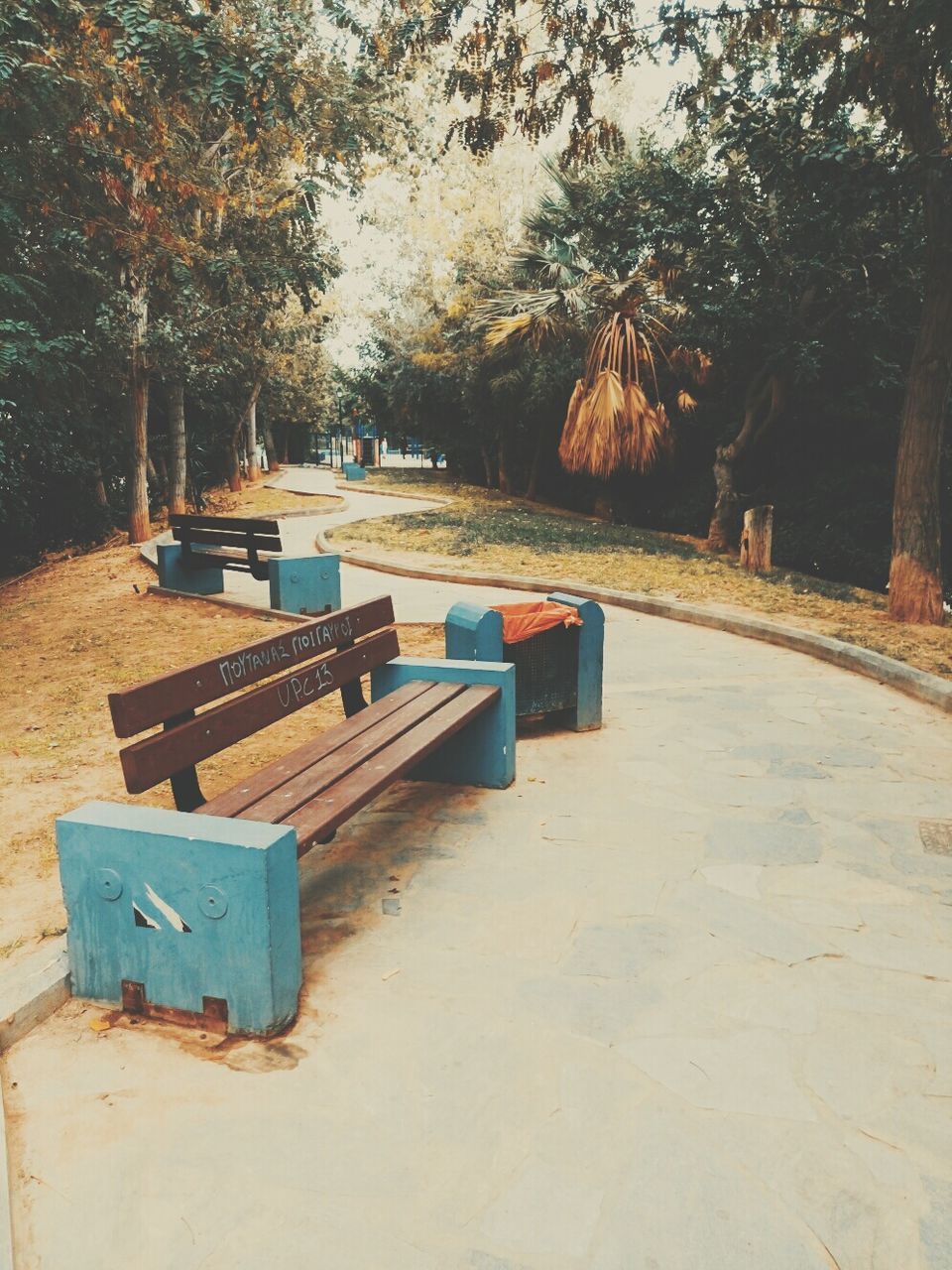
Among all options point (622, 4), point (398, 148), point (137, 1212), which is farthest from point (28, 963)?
point (398, 148)

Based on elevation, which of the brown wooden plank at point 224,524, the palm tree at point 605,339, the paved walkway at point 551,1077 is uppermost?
the palm tree at point 605,339

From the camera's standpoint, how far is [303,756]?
3.44 meters

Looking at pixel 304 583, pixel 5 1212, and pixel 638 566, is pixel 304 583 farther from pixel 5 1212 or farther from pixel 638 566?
pixel 5 1212

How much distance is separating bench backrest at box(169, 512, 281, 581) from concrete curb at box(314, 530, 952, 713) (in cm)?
274

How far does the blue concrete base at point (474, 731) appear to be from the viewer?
433cm

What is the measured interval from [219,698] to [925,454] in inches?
295

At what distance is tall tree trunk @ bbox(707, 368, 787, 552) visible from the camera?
47.3 ft

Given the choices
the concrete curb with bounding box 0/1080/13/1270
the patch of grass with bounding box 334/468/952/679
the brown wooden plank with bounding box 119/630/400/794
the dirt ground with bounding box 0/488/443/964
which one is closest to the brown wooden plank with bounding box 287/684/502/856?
the brown wooden plank with bounding box 119/630/400/794

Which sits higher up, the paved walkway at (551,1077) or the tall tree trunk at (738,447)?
the tall tree trunk at (738,447)

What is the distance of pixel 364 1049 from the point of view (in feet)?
7.98

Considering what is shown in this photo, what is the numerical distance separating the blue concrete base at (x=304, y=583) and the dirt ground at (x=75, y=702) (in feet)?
0.91

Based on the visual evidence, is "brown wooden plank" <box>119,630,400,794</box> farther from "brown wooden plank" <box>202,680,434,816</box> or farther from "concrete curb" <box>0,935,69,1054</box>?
"concrete curb" <box>0,935,69,1054</box>

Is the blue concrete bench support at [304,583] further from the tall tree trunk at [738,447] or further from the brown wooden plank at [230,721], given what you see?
the tall tree trunk at [738,447]

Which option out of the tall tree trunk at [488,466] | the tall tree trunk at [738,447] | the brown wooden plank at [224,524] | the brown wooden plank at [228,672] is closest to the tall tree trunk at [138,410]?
the brown wooden plank at [224,524]
